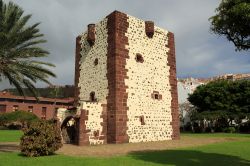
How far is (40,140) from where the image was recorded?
1495 centimetres

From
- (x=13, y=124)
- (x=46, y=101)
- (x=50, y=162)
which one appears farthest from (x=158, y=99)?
(x=46, y=101)

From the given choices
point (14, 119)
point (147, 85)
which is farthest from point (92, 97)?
point (14, 119)

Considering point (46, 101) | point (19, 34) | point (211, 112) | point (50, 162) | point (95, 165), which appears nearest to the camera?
point (95, 165)

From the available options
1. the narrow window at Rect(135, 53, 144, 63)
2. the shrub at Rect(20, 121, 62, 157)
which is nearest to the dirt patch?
the shrub at Rect(20, 121, 62, 157)

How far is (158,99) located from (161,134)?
2.73m

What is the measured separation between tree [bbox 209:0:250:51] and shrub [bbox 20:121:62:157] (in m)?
9.33

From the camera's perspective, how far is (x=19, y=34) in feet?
54.9

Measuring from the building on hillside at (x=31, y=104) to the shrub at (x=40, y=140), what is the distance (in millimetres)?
45236

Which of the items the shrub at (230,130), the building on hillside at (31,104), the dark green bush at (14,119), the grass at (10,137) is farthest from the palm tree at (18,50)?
the building on hillside at (31,104)

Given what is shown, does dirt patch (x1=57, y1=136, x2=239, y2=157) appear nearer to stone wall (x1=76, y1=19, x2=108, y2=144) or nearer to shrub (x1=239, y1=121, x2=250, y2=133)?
stone wall (x1=76, y1=19, x2=108, y2=144)

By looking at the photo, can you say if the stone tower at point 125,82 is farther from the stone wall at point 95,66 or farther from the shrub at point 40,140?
the shrub at point 40,140

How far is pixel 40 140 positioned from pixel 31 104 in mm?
51913

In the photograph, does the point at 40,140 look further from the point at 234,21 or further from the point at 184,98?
the point at 184,98

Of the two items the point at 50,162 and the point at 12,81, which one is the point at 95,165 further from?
the point at 12,81
